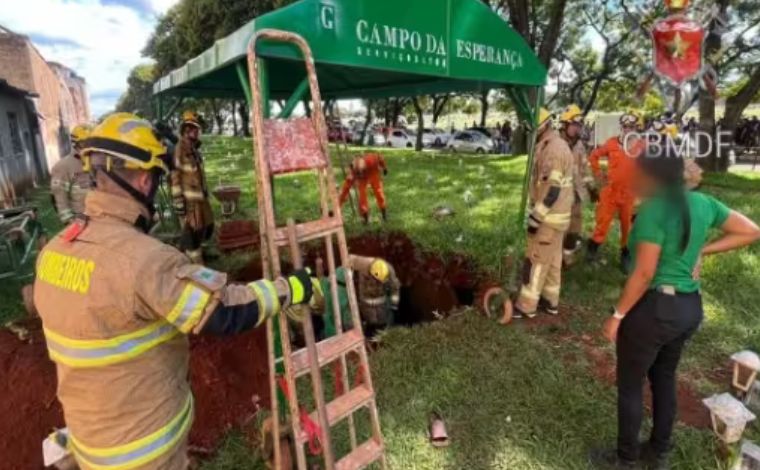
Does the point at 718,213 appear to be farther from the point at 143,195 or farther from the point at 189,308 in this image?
the point at 143,195

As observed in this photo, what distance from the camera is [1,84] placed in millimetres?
11203

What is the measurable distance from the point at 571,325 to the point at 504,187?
249 inches

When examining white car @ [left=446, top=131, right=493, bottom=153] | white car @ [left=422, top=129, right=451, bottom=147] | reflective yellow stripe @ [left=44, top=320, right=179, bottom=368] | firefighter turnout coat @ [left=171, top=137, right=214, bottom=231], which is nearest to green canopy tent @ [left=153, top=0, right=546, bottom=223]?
firefighter turnout coat @ [left=171, top=137, right=214, bottom=231]

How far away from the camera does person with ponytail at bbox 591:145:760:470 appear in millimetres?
2168

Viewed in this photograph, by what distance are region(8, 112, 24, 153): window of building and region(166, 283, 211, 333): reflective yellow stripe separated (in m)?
14.7

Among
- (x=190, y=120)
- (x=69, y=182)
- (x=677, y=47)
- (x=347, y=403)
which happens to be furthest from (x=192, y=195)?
(x=677, y=47)

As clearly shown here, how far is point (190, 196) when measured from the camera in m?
5.62

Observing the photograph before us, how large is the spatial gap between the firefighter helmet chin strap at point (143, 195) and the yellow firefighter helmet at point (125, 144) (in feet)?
0.14

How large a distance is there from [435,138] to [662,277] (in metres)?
29.8

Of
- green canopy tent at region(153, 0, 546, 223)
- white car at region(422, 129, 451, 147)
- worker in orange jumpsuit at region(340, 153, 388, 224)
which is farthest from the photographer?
white car at region(422, 129, 451, 147)

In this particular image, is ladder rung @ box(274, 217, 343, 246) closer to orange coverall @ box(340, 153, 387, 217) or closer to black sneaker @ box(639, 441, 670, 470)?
black sneaker @ box(639, 441, 670, 470)

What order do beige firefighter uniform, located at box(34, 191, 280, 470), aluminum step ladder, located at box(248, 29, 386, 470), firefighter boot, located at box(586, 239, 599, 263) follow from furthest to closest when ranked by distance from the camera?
firefighter boot, located at box(586, 239, 599, 263)
aluminum step ladder, located at box(248, 29, 386, 470)
beige firefighter uniform, located at box(34, 191, 280, 470)

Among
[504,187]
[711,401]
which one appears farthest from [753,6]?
[711,401]

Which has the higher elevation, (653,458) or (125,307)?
(125,307)
